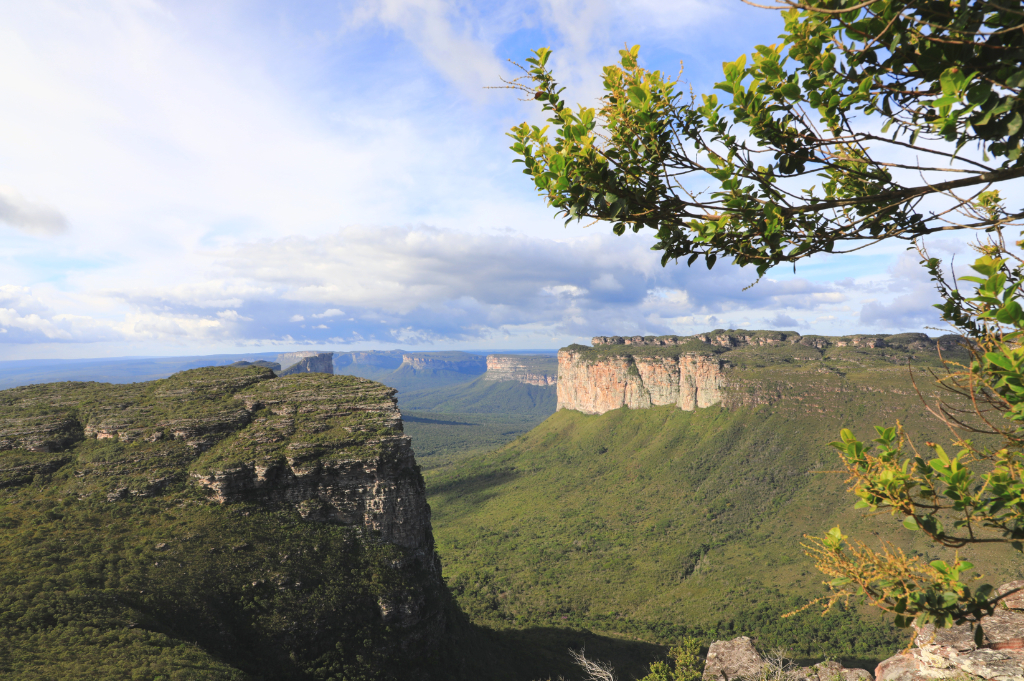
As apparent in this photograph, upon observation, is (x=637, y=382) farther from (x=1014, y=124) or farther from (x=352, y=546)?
(x=1014, y=124)

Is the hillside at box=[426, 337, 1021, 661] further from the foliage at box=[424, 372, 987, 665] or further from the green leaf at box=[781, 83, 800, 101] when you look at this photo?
the green leaf at box=[781, 83, 800, 101]

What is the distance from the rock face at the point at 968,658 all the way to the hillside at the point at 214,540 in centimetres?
3529

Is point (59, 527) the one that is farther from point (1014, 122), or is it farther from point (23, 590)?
point (1014, 122)

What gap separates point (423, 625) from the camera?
141 ft

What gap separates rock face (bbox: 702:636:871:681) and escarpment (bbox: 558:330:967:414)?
238ft

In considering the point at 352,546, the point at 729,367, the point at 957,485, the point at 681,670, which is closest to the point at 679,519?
the point at 729,367

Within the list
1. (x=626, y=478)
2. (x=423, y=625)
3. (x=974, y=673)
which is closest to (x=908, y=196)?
(x=974, y=673)

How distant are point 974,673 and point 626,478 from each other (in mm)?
100422

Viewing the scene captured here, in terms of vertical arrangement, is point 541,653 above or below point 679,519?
above

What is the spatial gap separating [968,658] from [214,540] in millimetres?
48271

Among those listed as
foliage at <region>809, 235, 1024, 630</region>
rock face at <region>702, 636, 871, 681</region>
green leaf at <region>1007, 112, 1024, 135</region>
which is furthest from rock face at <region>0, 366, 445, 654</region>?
green leaf at <region>1007, 112, 1024, 135</region>

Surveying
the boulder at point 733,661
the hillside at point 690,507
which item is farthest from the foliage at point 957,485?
the hillside at point 690,507

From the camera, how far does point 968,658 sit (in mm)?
17344

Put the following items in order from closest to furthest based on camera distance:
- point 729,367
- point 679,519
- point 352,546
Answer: point 352,546 → point 679,519 → point 729,367
